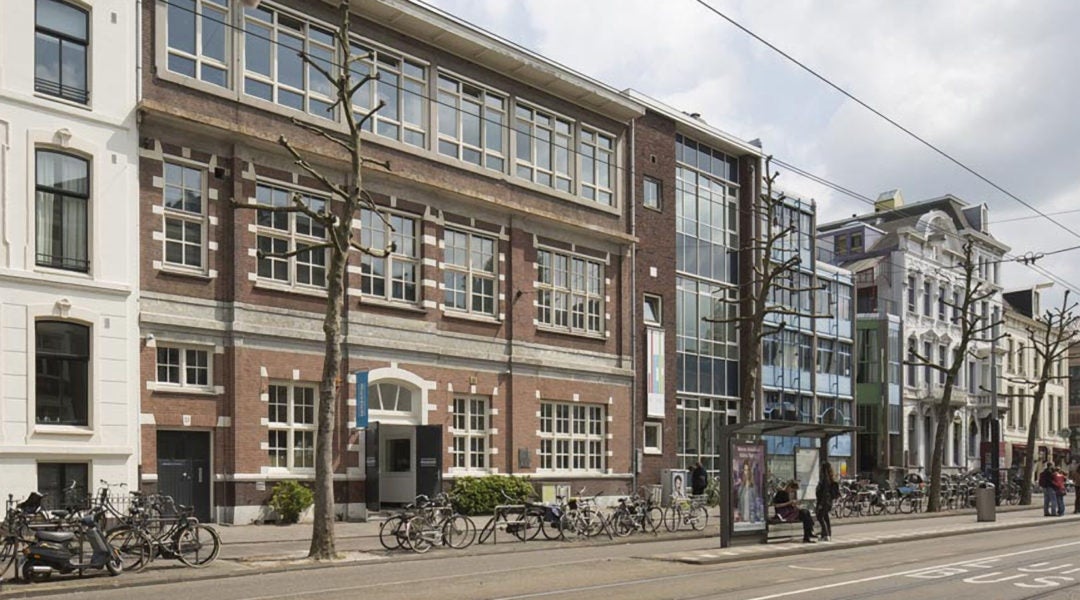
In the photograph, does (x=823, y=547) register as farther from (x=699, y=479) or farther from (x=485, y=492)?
(x=699, y=479)

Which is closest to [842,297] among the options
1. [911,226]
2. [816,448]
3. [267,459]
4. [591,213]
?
[911,226]

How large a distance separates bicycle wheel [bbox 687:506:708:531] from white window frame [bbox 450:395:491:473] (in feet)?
23.1

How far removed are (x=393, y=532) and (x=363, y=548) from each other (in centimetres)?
93

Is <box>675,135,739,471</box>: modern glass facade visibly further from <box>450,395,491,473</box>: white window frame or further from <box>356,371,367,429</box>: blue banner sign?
<box>356,371,367,429</box>: blue banner sign

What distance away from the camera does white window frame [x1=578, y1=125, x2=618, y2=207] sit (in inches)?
1544

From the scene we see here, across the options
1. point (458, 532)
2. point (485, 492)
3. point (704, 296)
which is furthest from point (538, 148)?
point (458, 532)

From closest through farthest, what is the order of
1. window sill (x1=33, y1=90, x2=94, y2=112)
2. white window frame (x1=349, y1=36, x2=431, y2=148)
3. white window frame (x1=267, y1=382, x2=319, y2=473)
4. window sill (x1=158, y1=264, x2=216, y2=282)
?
window sill (x1=33, y1=90, x2=94, y2=112) < window sill (x1=158, y1=264, x2=216, y2=282) < white window frame (x1=267, y1=382, x2=319, y2=473) < white window frame (x1=349, y1=36, x2=431, y2=148)

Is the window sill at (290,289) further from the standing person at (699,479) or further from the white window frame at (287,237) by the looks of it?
the standing person at (699,479)

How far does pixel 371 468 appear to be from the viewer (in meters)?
30.1

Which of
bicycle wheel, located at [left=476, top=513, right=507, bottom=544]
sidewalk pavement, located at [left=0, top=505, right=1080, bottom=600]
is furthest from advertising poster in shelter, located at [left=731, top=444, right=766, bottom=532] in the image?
bicycle wheel, located at [left=476, top=513, right=507, bottom=544]

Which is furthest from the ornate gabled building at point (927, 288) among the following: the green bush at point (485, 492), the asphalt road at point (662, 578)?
the asphalt road at point (662, 578)

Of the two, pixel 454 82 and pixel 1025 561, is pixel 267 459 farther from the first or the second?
pixel 1025 561

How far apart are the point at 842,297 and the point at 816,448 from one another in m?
32.9

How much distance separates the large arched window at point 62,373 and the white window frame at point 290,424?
4819 mm
